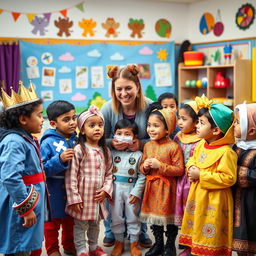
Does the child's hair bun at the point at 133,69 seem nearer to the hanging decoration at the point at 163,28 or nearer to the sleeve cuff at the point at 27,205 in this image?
the sleeve cuff at the point at 27,205

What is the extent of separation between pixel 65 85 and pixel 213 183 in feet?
12.7

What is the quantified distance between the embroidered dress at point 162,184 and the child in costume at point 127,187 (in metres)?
0.09

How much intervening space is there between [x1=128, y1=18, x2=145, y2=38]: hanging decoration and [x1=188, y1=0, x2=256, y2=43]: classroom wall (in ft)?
3.03

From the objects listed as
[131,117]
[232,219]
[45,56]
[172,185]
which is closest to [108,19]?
[45,56]

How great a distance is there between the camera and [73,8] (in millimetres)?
5578

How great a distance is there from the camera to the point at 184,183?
254 centimetres

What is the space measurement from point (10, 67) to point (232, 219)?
3873 millimetres

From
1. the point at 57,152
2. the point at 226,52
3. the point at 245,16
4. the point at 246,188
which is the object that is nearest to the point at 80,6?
the point at 226,52

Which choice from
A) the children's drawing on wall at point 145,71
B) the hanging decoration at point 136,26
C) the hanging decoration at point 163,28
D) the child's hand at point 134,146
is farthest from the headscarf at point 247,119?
the hanging decoration at point 163,28

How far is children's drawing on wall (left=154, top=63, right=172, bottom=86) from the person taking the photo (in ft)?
20.4

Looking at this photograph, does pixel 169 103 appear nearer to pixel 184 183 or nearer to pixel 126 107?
pixel 126 107

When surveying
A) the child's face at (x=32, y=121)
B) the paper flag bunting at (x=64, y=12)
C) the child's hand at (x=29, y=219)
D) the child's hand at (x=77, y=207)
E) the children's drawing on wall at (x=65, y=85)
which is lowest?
the child's hand at (x=77, y=207)

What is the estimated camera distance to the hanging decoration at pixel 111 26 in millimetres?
5832

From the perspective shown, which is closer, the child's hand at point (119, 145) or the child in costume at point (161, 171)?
the child in costume at point (161, 171)
